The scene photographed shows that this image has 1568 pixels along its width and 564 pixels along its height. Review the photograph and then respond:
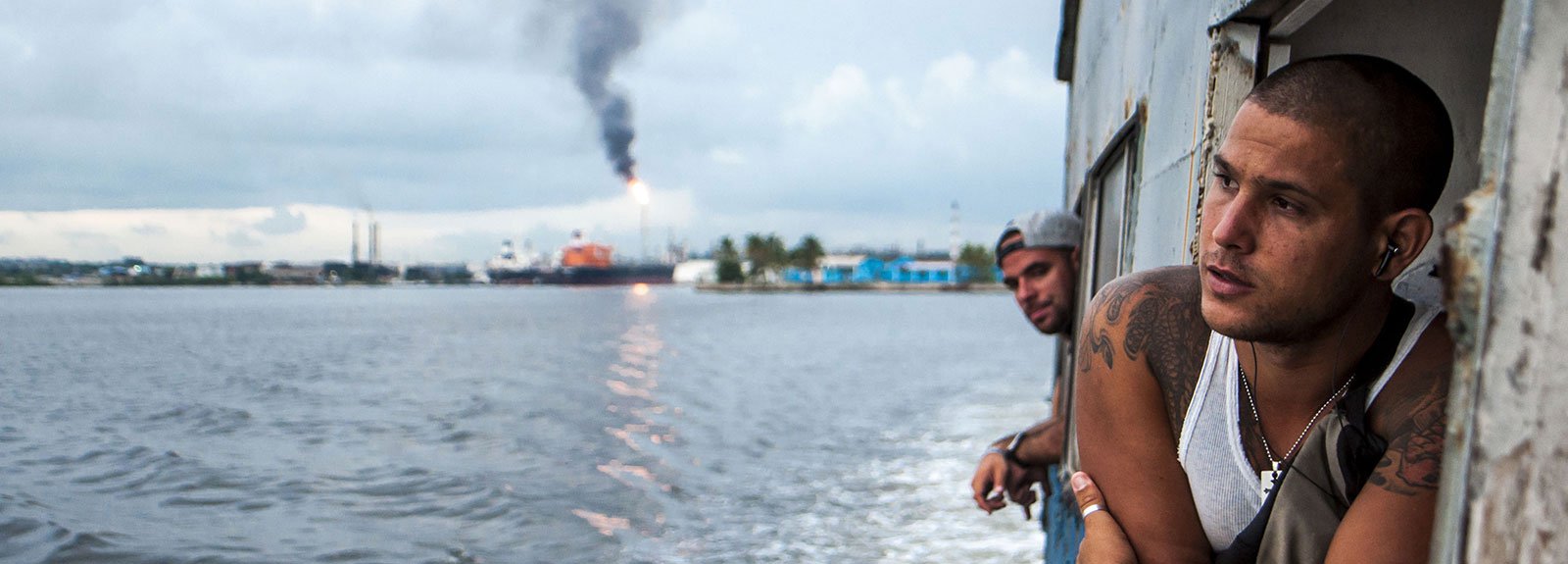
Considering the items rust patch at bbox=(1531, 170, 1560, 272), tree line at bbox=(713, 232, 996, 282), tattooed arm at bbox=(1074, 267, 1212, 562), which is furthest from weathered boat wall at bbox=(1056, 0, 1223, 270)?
tree line at bbox=(713, 232, 996, 282)

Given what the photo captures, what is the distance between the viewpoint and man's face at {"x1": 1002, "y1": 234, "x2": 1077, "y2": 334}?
466 centimetres

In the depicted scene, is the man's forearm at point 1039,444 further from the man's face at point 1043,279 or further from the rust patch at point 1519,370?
the rust patch at point 1519,370

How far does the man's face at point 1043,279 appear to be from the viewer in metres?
4.66

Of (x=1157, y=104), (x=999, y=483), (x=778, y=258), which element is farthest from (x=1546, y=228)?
(x=778, y=258)

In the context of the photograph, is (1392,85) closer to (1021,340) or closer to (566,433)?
(566,433)

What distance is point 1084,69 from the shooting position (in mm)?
6191

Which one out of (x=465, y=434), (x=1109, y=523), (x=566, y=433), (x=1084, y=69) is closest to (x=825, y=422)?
(x=566, y=433)

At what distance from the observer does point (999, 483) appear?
169 inches

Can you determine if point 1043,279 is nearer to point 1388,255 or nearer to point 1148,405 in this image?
point 1148,405

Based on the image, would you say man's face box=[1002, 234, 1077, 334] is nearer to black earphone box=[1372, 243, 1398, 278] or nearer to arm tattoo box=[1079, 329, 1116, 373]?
arm tattoo box=[1079, 329, 1116, 373]

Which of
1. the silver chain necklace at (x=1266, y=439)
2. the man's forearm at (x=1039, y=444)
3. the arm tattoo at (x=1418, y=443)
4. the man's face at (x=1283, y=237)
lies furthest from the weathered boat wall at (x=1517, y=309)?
the man's forearm at (x=1039, y=444)

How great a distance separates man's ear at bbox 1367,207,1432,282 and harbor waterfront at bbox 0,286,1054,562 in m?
7.49

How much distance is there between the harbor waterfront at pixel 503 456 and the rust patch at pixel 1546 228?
802 cm

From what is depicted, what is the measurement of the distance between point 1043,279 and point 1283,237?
3.30 meters
